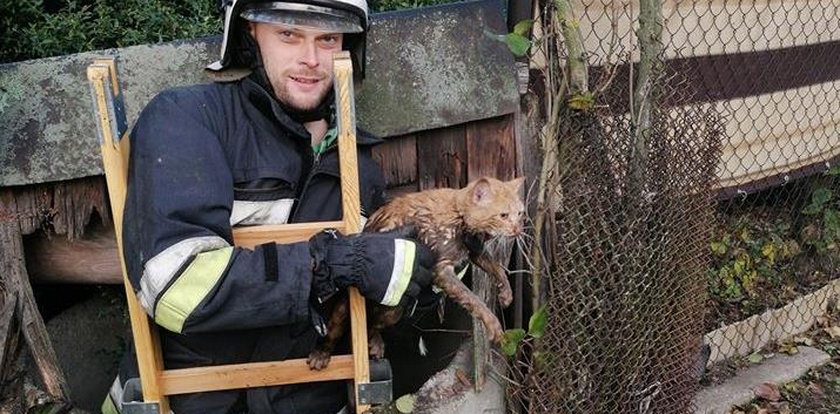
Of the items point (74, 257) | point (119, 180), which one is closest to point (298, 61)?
point (119, 180)

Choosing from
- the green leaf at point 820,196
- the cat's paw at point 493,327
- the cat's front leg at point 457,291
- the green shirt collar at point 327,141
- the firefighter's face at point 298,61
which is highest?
the firefighter's face at point 298,61

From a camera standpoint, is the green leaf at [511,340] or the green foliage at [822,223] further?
the green foliage at [822,223]

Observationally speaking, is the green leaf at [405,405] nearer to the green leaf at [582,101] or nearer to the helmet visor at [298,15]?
the green leaf at [582,101]

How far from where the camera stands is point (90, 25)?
362 centimetres

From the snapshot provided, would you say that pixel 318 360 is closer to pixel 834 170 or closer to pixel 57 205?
pixel 57 205

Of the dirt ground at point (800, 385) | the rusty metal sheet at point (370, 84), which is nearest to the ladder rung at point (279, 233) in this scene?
the rusty metal sheet at point (370, 84)

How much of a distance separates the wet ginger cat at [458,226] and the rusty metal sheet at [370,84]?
0.77m

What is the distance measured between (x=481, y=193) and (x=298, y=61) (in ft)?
2.72

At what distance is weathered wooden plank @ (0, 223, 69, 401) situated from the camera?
3.23 meters

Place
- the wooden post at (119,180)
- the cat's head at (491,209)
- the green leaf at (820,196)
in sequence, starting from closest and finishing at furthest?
1. the wooden post at (119,180)
2. the cat's head at (491,209)
3. the green leaf at (820,196)

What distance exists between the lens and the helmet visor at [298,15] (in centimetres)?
271

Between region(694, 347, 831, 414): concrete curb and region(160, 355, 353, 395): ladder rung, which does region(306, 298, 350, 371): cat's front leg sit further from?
region(694, 347, 831, 414): concrete curb

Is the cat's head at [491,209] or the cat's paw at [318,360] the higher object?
the cat's head at [491,209]

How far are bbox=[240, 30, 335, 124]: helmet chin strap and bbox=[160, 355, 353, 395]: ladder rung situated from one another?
93cm
